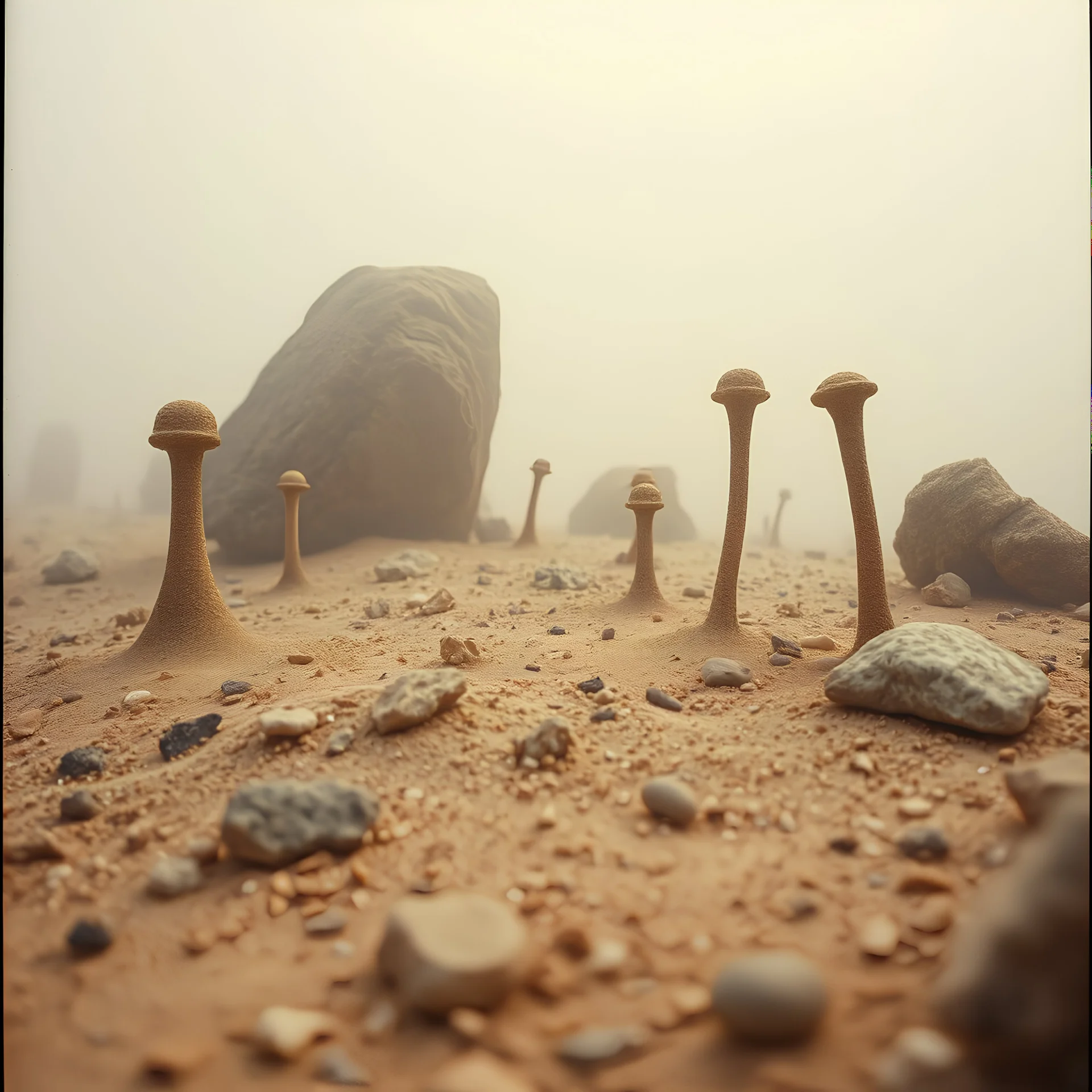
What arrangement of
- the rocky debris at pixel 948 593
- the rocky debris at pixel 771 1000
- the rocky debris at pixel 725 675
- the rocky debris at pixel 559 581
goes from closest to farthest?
the rocky debris at pixel 771 1000 < the rocky debris at pixel 725 675 < the rocky debris at pixel 948 593 < the rocky debris at pixel 559 581

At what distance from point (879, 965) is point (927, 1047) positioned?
1.23 feet

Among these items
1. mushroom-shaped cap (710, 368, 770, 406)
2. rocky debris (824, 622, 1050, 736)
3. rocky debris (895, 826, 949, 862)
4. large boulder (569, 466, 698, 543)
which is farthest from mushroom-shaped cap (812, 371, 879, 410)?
large boulder (569, 466, 698, 543)

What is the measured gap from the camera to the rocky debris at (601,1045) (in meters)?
1.44

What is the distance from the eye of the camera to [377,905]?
2047 millimetres

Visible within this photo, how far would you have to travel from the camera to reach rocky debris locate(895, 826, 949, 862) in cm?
209

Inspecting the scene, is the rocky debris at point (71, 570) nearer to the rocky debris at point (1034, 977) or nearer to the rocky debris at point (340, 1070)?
the rocky debris at point (340, 1070)

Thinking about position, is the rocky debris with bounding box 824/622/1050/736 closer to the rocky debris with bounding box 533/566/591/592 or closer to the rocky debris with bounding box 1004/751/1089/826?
the rocky debris with bounding box 1004/751/1089/826

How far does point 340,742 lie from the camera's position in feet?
9.95

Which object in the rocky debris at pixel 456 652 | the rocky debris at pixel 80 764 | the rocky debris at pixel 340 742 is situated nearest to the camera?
the rocky debris at pixel 340 742

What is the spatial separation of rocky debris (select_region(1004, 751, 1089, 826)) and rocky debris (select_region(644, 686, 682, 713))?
1833 millimetres

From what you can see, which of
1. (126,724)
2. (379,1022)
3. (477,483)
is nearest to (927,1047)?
(379,1022)

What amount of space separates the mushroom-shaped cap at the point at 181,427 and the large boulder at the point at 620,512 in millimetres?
15509

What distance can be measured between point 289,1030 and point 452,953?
43 centimetres

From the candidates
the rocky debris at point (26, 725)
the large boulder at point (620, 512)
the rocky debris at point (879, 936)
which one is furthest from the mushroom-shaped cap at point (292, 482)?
the large boulder at point (620, 512)
